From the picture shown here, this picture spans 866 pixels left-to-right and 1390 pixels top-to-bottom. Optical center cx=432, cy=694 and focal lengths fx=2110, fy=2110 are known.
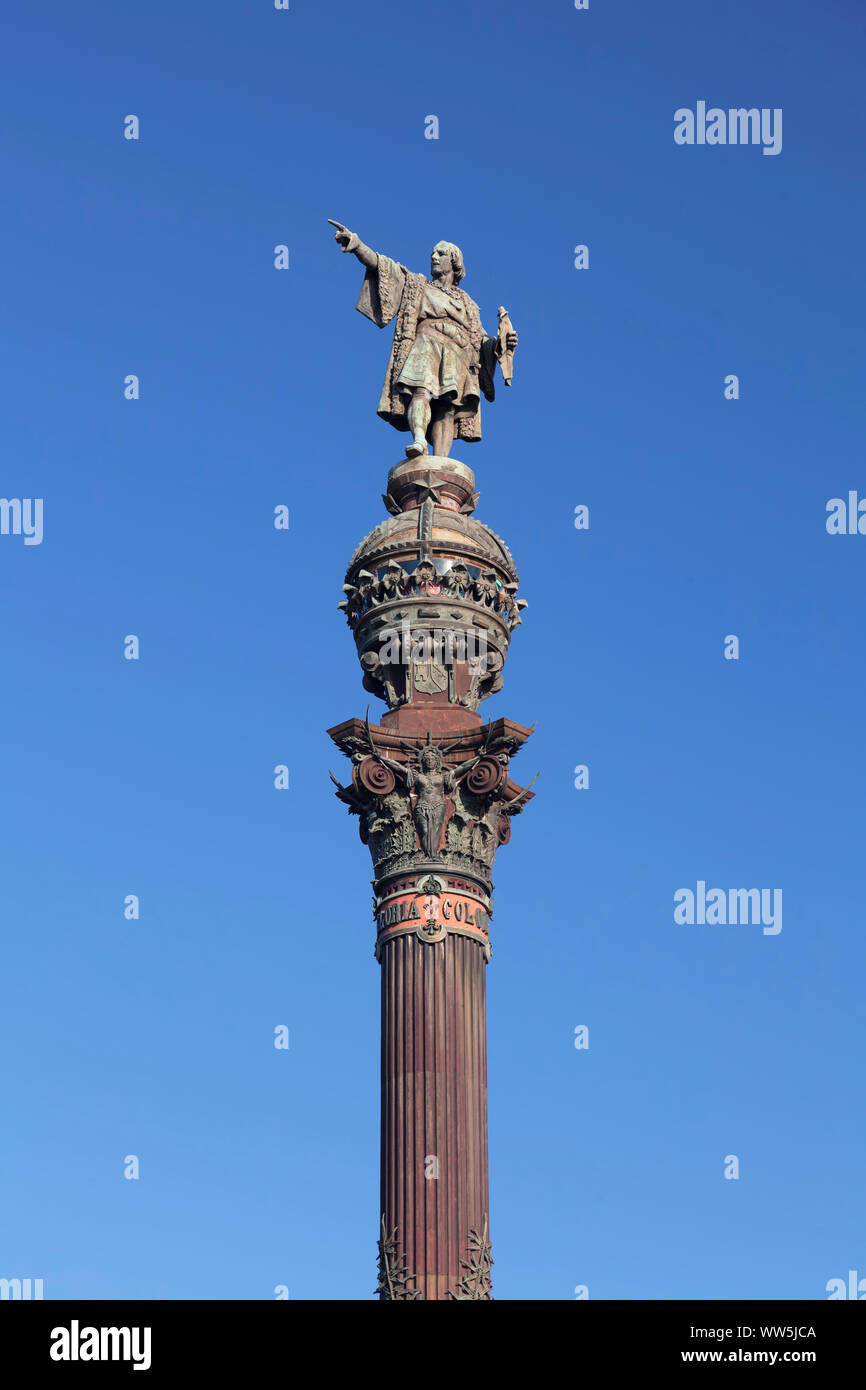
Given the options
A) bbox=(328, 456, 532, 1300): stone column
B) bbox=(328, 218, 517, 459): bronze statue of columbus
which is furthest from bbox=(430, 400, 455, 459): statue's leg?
bbox=(328, 456, 532, 1300): stone column

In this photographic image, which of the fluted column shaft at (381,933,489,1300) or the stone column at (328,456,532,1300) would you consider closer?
the fluted column shaft at (381,933,489,1300)

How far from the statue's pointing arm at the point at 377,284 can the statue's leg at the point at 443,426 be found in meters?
2.51

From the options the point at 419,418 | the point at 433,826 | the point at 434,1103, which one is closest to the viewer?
the point at 434,1103

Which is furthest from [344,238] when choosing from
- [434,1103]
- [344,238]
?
[434,1103]

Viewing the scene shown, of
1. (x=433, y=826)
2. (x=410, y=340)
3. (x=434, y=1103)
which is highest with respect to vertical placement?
(x=410, y=340)

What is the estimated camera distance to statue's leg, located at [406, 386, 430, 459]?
4962cm

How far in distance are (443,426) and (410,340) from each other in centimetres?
226

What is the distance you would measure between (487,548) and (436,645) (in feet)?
9.57

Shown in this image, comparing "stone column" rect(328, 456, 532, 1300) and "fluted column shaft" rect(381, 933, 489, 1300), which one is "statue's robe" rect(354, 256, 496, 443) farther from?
"fluted column shaft" rect(381, 933, 489, 1300)

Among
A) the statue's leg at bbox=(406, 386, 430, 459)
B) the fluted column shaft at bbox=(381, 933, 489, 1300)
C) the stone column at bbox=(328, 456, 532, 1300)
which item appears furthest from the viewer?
the statue's leg at bbox=(406, 386, 430, 459)

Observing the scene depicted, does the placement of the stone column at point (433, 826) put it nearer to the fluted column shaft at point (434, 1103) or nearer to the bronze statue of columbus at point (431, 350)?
the fluted column shaft at point (434, 1103)

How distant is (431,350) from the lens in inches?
2007

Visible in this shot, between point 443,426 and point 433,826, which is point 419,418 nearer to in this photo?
point 443,426
